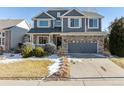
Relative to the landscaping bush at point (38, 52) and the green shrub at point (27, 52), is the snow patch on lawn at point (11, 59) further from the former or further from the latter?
the landscaping bush at point (38, 52)

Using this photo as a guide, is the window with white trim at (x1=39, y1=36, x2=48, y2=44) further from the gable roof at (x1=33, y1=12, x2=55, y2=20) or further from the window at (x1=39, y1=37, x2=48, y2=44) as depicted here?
the gable roof at (x1=33, y1=12, x2=55, y2=20)

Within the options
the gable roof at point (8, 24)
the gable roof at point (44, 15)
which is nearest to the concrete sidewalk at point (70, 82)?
the gable roof at point (8, 24)

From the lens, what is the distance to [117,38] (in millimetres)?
25188

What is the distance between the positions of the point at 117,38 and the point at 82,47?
351 cm

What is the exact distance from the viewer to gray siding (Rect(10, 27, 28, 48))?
28545 millimetres

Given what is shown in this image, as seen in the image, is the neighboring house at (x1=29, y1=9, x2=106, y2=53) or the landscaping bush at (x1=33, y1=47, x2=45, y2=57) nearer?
the landscaping bush at (x1=33, y1=47, x2=45, y2=57)

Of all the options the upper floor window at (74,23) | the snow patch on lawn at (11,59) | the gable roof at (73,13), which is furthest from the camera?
the upper floor window at (74,23)

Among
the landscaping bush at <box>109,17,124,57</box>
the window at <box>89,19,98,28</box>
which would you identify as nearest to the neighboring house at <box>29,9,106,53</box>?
the window at <box>89,19,98,28</box>

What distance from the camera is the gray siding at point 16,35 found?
93.7 ft

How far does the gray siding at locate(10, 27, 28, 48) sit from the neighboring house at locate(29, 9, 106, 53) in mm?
957

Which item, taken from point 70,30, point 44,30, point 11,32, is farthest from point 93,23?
point 11,32

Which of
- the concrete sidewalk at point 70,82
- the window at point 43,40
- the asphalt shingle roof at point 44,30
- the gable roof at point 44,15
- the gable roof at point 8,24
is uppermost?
the gable roof at point 44,15
